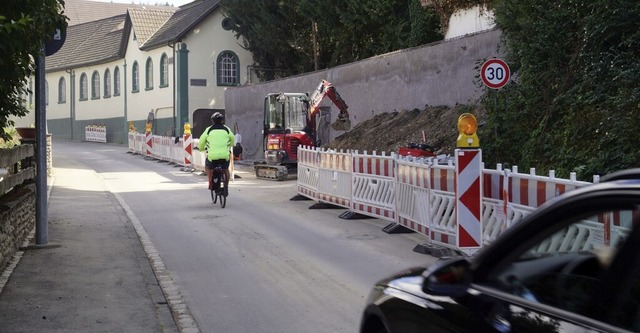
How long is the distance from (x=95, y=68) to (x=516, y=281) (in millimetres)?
62458

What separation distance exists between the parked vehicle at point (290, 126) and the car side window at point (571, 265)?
2314cm

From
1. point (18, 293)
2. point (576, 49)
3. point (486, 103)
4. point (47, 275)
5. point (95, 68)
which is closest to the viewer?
point (18, 293)

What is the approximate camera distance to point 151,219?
52.3 ft

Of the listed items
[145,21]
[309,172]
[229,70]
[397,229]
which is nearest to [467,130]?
[397,229]

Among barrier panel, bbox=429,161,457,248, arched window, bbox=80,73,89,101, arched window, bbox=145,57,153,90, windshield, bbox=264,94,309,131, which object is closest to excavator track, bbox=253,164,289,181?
windshield, bbox=264,94,309,131

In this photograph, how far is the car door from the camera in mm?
2920

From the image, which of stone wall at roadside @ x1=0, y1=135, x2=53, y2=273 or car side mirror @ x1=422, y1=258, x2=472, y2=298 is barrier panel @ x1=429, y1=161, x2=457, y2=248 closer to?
stone wall at roadside @ x1=0, y1=135, x2=53, y2=273

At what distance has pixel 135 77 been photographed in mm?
57312

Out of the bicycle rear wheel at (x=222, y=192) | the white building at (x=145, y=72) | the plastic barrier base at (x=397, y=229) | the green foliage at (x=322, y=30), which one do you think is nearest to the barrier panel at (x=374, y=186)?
the plastic barrier base at (x=397, y=229)

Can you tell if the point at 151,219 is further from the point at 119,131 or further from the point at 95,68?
the point at 95,68

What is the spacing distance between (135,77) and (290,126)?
3124cm

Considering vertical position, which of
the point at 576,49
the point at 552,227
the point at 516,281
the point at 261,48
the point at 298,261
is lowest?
the point at 298,261

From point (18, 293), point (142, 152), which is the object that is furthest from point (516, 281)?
point (142, 152)

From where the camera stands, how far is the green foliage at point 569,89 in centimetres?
1434
